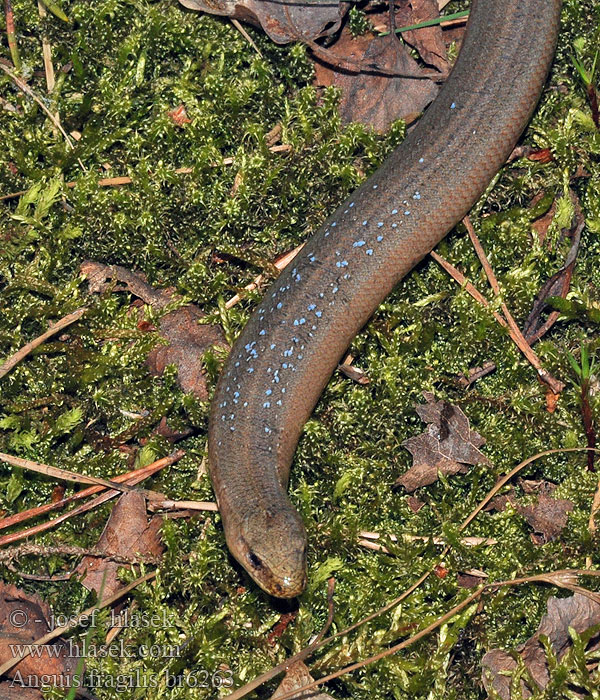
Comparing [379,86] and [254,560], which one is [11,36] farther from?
[254,560]

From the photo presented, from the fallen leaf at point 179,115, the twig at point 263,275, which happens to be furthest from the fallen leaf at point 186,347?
the fallen leaf at point 179,115

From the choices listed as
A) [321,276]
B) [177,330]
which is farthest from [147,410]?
[321,276]

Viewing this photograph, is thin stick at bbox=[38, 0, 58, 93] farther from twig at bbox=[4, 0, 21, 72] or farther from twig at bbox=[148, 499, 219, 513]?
twig at bbox=[148, 499, 219, 513]

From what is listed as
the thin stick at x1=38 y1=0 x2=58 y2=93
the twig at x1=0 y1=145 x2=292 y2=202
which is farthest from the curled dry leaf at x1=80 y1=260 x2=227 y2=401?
the thin stick at x1=38 y1=0 x2=58 y2=93

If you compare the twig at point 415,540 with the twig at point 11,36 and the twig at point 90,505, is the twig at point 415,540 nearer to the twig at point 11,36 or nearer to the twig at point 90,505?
the twig at point 90,505

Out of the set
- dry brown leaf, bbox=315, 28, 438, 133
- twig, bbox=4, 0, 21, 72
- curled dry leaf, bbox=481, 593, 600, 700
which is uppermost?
dry brown leaf, bbox=315, 28, 438, 133

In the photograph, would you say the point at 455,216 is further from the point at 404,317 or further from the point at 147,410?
the point at 147,410
